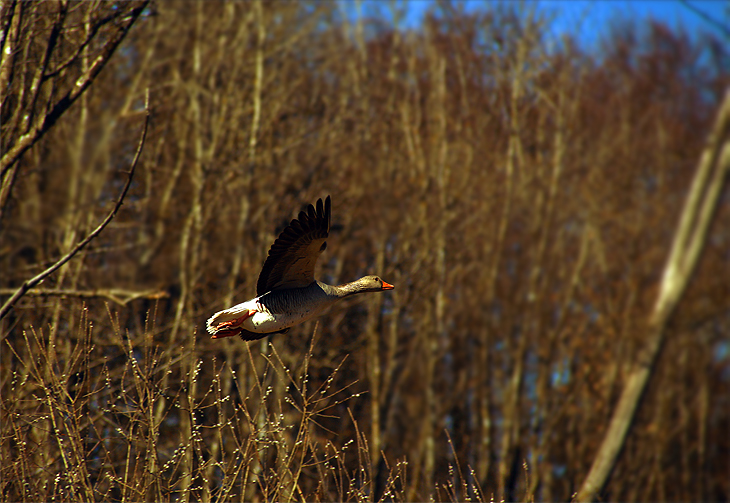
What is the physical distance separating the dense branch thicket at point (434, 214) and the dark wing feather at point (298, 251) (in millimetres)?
6019

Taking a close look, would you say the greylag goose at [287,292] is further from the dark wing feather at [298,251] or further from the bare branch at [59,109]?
the bare branch at [59,109]

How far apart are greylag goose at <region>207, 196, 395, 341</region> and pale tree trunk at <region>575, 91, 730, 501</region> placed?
8.84 feet

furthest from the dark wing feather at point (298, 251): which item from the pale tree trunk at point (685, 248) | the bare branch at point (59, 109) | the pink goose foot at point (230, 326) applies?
the pale tree trunk at point (685, 248)

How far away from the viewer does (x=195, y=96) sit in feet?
54.3

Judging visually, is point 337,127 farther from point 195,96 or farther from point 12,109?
point 12,109

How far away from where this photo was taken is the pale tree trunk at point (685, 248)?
5.82 meters

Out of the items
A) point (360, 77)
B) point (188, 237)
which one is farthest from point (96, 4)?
point (360, 77)

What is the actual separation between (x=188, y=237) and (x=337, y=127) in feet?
15.3

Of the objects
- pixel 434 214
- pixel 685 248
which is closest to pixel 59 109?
pixel 685 248

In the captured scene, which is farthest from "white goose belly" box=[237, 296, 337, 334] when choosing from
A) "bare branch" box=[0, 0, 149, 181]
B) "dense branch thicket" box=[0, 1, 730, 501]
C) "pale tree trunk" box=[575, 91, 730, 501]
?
"dense branch thicket" box=[0, 1, 730, 501]

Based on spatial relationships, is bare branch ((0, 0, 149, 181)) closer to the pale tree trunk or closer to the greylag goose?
the greylag goose

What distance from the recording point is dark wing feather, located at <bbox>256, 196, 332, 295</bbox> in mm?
6797

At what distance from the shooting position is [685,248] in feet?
20.3

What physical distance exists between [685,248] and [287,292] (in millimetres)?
3295
